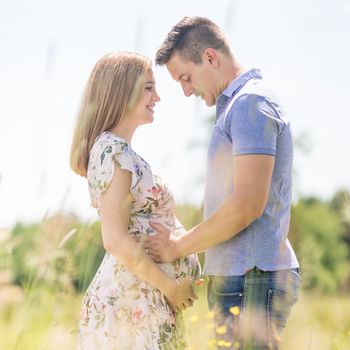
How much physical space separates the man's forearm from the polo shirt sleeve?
194 millimetres

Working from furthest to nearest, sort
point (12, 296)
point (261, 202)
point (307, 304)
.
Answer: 1. point (307, 304)
2. point (261, 202)
3. point (12, 296)

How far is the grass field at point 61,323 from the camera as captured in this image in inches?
108

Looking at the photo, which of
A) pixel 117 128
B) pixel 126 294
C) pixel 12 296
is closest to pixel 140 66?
pixel 117 128

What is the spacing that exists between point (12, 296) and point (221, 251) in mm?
842

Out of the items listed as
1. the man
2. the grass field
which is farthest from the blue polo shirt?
the grass field

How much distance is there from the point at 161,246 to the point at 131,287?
224 mm

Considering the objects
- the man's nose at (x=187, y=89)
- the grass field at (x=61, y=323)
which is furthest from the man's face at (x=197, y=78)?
the grass field at (x=61, y=323)

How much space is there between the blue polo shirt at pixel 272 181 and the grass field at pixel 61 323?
219mm

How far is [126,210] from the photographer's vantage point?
3.09 metres

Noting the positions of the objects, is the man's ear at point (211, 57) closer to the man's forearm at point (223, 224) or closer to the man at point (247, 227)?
the man at point (247, 227)

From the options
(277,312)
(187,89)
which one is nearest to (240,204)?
(277,312)

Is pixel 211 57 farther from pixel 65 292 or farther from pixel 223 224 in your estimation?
pixel 65 292

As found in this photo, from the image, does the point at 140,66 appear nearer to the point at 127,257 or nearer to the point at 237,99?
the point at 237,99

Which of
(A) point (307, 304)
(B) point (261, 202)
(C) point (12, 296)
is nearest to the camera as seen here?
(C) point (12, 296)
